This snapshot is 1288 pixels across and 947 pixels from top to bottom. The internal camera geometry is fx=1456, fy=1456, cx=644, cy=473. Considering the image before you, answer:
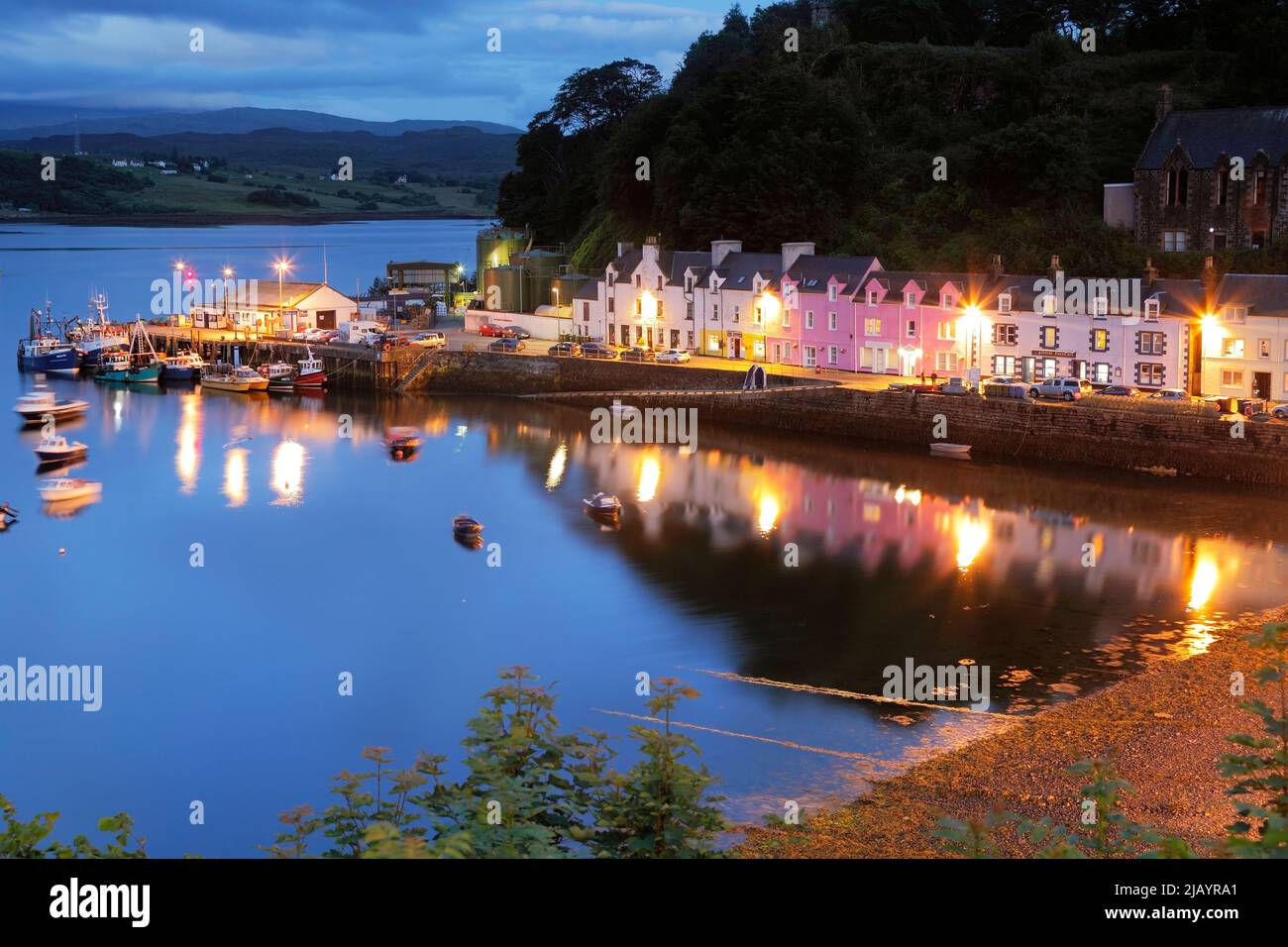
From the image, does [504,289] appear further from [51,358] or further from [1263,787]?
[1263,787]

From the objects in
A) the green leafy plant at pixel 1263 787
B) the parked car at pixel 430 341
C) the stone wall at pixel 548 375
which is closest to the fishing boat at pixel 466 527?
the stone wall at pixel 548 375

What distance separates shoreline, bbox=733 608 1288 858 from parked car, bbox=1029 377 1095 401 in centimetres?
1736

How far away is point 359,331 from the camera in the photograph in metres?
55.7

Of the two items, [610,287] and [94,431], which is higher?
[610,287]

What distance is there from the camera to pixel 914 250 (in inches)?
1823

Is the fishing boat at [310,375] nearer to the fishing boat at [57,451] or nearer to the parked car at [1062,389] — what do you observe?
the fishing boat at [57,451]

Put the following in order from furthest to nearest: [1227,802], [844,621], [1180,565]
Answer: [1180,565]
[844,621]
[1227,802]

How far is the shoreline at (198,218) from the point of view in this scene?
15662 cm

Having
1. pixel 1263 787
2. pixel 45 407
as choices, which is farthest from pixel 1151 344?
pixel 45 407

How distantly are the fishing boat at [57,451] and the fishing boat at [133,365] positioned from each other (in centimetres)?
1586
